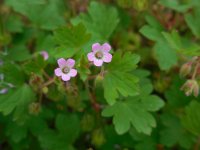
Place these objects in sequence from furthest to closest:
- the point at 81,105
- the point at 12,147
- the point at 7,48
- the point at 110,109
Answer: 1. the point at 7,48
2. the point at 12,147
3. the point at 81,105
4. the point at 110,109

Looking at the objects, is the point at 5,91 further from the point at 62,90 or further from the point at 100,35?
the point at 100,35

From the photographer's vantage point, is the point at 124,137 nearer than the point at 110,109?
No

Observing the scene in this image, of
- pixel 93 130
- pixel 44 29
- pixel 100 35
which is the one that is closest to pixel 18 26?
pixel 44 29

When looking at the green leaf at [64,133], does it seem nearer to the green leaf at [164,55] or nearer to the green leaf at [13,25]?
the green leaf at [164,55]

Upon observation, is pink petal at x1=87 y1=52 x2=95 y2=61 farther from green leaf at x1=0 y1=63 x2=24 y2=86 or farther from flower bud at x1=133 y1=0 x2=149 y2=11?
flower bud at x1=133 y1=0 x2=149 y2=11

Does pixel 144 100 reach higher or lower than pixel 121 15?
lower

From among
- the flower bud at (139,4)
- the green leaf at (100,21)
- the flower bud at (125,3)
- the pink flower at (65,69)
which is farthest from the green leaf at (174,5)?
the pink flower at (65,69)

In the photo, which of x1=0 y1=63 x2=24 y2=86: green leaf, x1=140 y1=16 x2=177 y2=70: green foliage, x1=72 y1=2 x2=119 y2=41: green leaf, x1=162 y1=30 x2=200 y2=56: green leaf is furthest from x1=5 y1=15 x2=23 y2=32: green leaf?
x1=162 y1=30 x2=200 y2=56: green leaf
